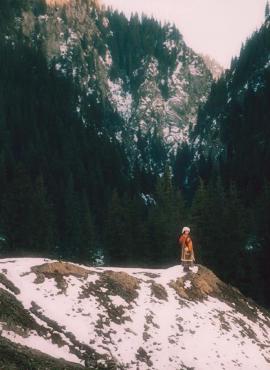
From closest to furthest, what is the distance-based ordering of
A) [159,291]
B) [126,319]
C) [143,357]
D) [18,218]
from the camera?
[143,357] < [126,319] < [159,291] < [18,218]

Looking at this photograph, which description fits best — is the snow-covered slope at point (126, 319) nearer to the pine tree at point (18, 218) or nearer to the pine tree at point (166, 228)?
the pine tree at point (166, 228)

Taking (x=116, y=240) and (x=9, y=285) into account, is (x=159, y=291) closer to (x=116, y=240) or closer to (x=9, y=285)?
(x=9, y=285)

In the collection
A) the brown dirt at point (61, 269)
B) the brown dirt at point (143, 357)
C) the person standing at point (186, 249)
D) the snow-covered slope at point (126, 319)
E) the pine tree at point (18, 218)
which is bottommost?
the brown dirt at point (143, 357)

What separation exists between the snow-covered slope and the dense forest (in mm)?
25945

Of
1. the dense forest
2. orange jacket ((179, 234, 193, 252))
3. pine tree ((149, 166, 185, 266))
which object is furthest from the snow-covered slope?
pine tree ((149, 166, 185, 266))

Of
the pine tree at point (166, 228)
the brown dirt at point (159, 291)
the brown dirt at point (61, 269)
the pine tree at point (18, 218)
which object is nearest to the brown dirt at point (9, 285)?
the brown dirt at point (61, 269)

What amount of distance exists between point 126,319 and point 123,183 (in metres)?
107

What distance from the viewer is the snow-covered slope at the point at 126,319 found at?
1908 centimetres

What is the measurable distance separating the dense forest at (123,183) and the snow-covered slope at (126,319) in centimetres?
2595

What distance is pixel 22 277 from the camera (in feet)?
75.7

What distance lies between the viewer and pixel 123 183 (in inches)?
5079

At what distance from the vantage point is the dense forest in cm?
5644

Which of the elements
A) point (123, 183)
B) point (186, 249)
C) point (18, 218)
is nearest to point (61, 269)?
point (186, 249)

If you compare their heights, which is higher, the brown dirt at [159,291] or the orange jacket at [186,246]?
the orange jacket at [186,246]
